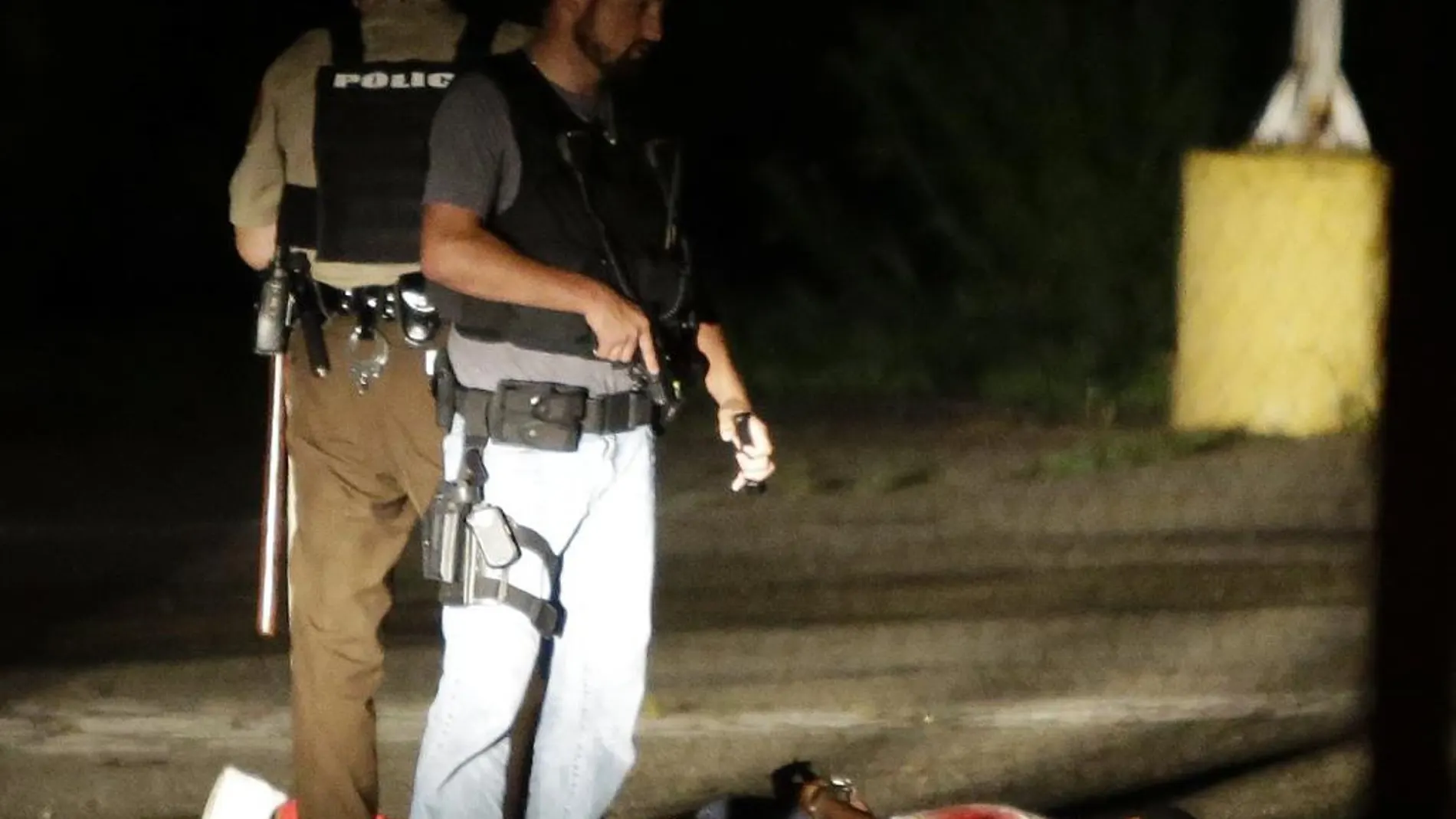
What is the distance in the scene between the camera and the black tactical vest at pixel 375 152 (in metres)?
4.71

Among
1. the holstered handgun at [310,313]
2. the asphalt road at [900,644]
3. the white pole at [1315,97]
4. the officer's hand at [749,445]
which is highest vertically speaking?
the white pole at [1315,97]

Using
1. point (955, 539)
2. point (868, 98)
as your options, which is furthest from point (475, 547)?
point (868, 98)

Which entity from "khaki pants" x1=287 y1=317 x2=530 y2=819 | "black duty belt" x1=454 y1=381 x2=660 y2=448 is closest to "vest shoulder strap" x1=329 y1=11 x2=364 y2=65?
"khaki pants" x1=287 y1=317 x2=530 y2=819

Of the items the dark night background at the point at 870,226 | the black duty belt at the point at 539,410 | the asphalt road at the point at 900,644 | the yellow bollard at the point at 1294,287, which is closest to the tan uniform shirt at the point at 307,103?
the black duty belt at the point at 539,410

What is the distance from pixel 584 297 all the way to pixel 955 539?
15.8 feet

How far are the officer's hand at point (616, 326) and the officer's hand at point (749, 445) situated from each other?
0.38 meters

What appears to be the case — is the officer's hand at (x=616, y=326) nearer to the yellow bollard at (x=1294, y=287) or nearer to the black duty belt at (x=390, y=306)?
the black duty belt at (x=390, y=306)

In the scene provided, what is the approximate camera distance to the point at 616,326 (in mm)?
4184

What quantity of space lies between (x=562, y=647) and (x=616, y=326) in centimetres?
63

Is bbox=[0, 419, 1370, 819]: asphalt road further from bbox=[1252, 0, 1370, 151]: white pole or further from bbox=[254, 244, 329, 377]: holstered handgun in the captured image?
bbox=[254, 244, 329, 377]: holstered handgun

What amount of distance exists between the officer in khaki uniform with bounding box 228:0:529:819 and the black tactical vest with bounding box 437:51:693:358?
0.40 meters

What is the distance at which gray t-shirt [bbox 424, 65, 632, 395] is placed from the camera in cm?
425

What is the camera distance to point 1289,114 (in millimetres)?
10070

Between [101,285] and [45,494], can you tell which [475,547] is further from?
[101,285]
